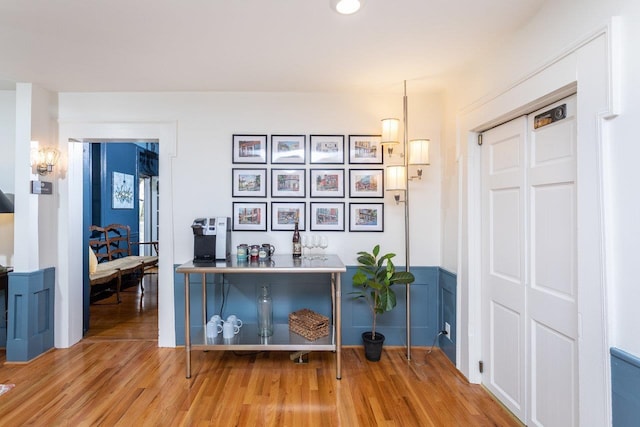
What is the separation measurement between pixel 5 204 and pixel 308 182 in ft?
8.60

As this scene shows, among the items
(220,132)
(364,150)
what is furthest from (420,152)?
(220,132)

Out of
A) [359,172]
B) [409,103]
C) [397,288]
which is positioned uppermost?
[409,103]

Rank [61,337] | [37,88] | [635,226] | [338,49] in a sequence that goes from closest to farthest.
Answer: [635,226] < [338,49] < [37,88] < [61,337]

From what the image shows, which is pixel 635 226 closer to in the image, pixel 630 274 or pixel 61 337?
pixel 630 274

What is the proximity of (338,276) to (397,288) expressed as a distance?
904mm

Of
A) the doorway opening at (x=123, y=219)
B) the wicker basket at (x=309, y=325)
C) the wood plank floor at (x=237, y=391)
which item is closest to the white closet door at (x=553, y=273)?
the wood plank floor at (x=237, y=391)

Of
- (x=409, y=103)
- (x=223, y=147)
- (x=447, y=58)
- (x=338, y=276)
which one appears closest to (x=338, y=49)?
(x=447, y=58)

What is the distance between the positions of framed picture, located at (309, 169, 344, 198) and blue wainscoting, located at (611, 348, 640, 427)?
216cm

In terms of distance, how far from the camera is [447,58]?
2326 millimetres

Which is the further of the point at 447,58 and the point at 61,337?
the point at 61,337

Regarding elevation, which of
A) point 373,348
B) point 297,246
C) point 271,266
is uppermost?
point 297,246

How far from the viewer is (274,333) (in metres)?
2.71

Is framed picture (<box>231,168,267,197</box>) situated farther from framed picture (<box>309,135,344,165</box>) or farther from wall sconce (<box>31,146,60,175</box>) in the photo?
wall sconce (<box>31,146,60,175</box>)

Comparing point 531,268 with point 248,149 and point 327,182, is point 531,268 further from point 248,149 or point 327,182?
point 248,149
